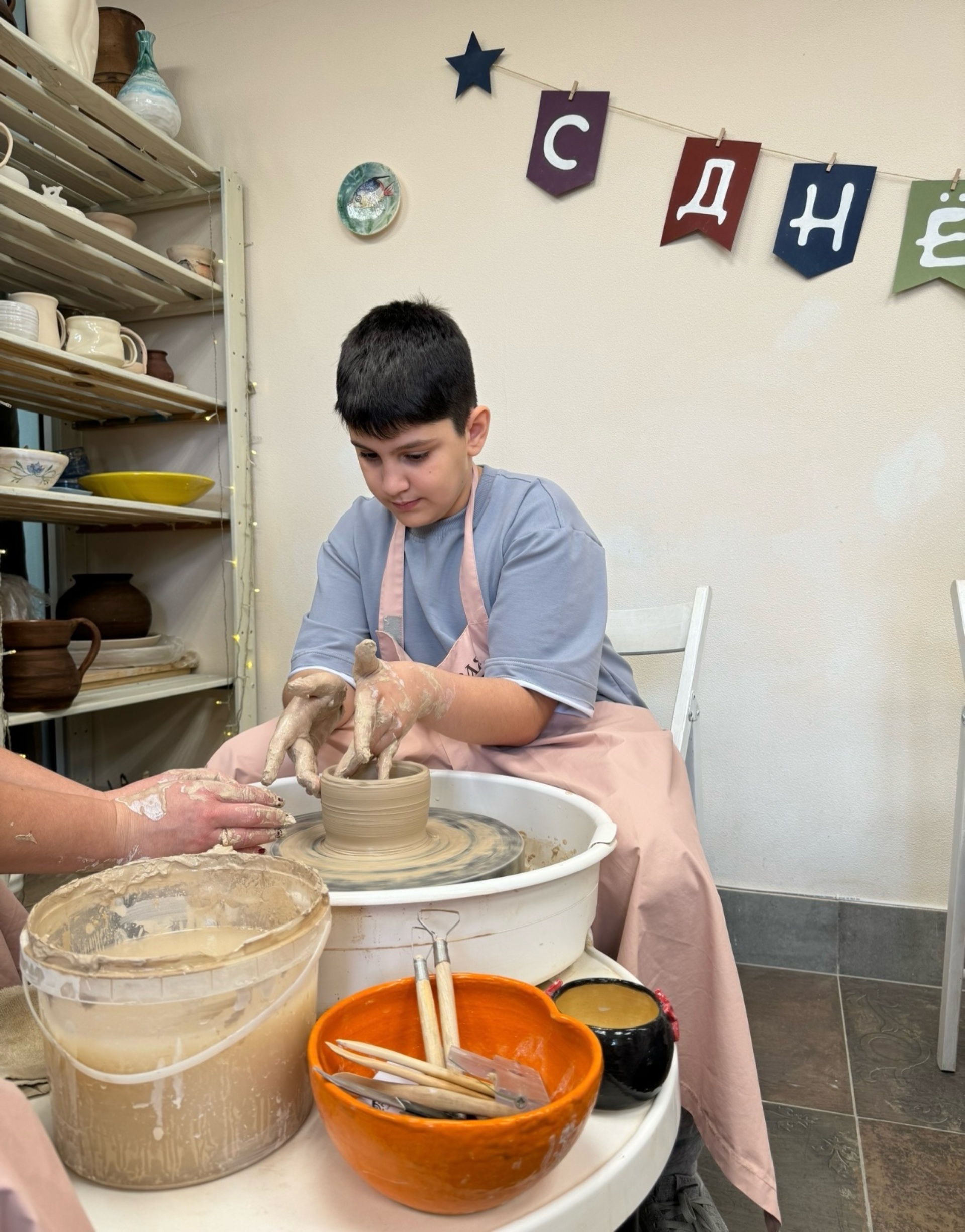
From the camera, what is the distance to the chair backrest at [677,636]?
5.11ft

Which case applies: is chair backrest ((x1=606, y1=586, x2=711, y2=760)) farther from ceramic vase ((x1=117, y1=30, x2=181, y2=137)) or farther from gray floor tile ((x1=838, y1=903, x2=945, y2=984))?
ceramic vase ((x1=117, y1=30, x2=181, y2=137))

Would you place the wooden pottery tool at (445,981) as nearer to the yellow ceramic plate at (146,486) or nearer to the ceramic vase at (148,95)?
the yellow ceramic plate at (146,486)

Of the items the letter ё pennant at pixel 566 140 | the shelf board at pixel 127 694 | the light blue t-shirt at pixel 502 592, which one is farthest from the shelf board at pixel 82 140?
the shelf board at pixel 127 694

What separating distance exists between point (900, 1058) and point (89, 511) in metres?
2.00

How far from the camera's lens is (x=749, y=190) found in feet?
5.99

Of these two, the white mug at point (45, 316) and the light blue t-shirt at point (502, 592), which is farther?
the white mug at point (45, 316)

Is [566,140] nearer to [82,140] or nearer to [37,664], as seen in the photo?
[82,140]

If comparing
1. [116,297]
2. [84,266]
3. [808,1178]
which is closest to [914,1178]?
[808,1178]

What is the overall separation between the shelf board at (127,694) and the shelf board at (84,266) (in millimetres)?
954

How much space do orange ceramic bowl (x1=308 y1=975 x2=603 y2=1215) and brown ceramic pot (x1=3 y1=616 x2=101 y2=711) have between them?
1.38m

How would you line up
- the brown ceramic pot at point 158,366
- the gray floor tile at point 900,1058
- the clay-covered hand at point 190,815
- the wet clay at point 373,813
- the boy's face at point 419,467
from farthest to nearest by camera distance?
the brown ceramic pot at point 158,366
the gray floor tile at point 900,1058
the boy's face at point 419,467
the wet clay at point 373,813
the clay-covered hand at point 190,815

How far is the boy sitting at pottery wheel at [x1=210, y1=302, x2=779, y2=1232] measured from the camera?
96cm

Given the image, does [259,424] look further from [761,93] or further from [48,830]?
[48,830]

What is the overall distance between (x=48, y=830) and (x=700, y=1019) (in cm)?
72
